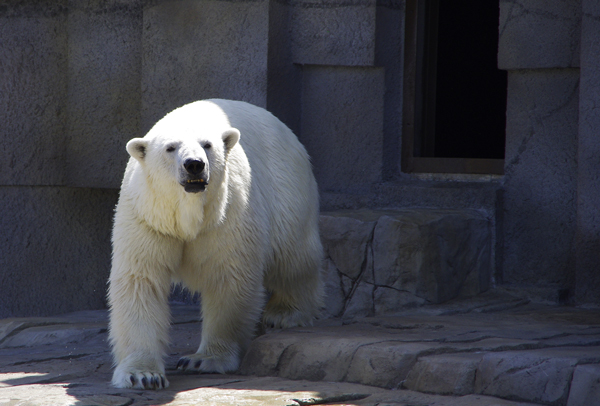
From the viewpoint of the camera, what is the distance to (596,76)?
4.78 m

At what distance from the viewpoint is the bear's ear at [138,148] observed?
3.22 m

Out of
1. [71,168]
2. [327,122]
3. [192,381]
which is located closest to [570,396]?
[192,381]

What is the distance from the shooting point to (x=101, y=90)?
646cm

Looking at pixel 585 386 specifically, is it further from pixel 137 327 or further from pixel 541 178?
pixel 541 178

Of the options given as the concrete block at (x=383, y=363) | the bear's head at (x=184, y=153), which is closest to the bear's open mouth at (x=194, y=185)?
the bear's head at (x=184, y=153)

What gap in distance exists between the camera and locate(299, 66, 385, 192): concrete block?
5.75 m

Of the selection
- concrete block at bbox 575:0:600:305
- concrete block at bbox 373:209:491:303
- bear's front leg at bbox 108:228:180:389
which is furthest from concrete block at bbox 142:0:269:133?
bear's front leg at bbox 108:228:180:389

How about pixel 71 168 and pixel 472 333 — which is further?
pixel 71 168

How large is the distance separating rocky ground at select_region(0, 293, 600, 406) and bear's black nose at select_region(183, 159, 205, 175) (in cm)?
85

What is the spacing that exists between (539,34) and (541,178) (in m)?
0.96

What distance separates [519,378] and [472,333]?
0.78 m

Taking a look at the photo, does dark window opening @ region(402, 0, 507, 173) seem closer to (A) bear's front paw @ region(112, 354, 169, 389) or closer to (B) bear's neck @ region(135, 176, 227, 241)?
(B) bear's neck @ region(135, 176, 227, 241)

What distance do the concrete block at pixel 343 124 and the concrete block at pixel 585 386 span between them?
10.4ft

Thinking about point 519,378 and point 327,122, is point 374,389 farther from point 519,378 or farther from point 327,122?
point 327,122
